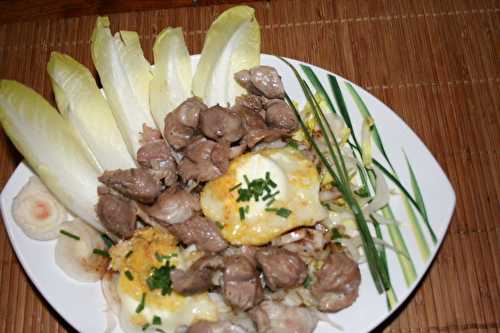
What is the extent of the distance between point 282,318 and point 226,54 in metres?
1.98

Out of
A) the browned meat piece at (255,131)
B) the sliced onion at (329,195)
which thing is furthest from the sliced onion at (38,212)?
the sliced onion at (329,195)

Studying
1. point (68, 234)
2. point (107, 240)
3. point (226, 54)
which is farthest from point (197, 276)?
point (226, 54)

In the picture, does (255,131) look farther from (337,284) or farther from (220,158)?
(337,284)

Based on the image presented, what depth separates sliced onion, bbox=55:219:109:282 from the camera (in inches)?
140

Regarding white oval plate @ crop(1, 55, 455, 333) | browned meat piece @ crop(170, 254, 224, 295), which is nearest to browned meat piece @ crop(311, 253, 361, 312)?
white oval plate @ crop(1, 55, 455, 333)

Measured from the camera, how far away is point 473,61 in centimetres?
468

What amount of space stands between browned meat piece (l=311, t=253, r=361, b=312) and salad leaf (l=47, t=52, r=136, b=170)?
1.62 m

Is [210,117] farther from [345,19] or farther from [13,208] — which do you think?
[345,19]

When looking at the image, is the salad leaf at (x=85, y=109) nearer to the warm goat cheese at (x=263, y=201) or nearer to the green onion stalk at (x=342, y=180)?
the warm goat cheese at (x=263, y=201)

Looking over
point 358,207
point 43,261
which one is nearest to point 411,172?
point 358,207

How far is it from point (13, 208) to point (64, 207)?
0.35 meters

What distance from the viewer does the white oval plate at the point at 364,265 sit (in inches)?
134

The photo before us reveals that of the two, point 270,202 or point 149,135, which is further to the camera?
point 149,135

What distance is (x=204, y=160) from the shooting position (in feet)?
11.9
